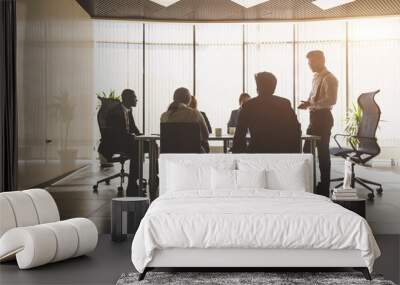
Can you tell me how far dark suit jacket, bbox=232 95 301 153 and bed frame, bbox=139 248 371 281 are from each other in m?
2.40

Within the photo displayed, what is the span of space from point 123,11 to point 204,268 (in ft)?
11.1

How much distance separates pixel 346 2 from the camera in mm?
8000

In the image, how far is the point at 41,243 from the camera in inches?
232

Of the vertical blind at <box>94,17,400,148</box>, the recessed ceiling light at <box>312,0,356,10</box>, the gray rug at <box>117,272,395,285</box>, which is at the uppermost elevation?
the recessed ceiling light at <box>312,0,356,10</box>

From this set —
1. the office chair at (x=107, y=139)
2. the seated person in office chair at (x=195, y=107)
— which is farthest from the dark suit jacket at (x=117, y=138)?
the seated person in office chair at (x=195, y=107)

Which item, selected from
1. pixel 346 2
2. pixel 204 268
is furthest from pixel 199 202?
pixel 346 2

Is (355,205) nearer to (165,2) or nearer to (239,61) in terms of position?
(239,61)

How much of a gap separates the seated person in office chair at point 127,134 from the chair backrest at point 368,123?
Answer: 258cm

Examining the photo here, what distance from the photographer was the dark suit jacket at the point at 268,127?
7891 millimetres

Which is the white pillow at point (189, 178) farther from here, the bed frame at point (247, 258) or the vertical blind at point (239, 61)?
the bed frame at point (247, 258)

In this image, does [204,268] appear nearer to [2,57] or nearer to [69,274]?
[69,274]

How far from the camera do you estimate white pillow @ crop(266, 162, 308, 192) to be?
23.9 feet

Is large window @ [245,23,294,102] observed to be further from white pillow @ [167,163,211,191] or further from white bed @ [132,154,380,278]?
white bed @ [132,154,380,278]

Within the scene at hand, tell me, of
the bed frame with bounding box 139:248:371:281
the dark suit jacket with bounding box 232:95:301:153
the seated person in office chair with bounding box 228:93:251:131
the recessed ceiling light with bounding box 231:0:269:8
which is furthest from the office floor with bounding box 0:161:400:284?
the recessed ceiling light with bounding box 231:0:269:8
